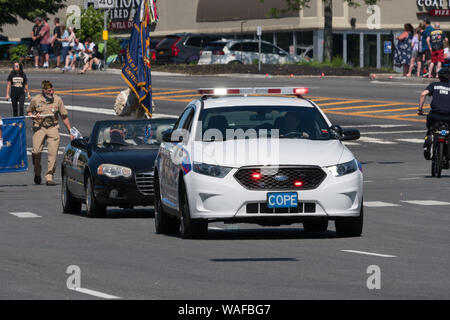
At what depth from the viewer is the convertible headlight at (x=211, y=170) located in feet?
45.6

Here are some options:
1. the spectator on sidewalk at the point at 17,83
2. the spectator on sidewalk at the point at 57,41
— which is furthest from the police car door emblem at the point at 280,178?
the spectator on sidewalk at the point at 57,41

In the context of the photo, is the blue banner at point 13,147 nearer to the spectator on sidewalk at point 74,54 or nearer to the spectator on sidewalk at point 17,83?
the spectator on sidewalk at point 17,83

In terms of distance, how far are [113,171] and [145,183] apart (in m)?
0.49

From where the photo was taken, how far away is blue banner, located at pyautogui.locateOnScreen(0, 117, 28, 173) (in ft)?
86.3

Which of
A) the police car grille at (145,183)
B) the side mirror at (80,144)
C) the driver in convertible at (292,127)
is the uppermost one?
Answer: the driver in convertible at (292,127)

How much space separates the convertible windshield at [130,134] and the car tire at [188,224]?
4.64 m

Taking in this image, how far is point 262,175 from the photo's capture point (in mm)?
13891

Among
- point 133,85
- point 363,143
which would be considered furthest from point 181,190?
point 363,143

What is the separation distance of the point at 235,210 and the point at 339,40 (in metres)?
57.8

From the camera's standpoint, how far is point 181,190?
14367 mm

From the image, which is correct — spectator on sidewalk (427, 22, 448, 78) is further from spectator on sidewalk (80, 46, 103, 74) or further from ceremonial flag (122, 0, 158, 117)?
ceremonial flag (122, 0, 158, 117)

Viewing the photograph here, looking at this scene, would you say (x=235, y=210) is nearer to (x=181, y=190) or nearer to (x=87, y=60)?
(x=181, y=190)

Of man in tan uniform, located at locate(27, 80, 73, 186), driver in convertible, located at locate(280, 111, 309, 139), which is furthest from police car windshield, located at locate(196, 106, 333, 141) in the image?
man in tan uniform, located at locate(27, 80, 73, 186)
